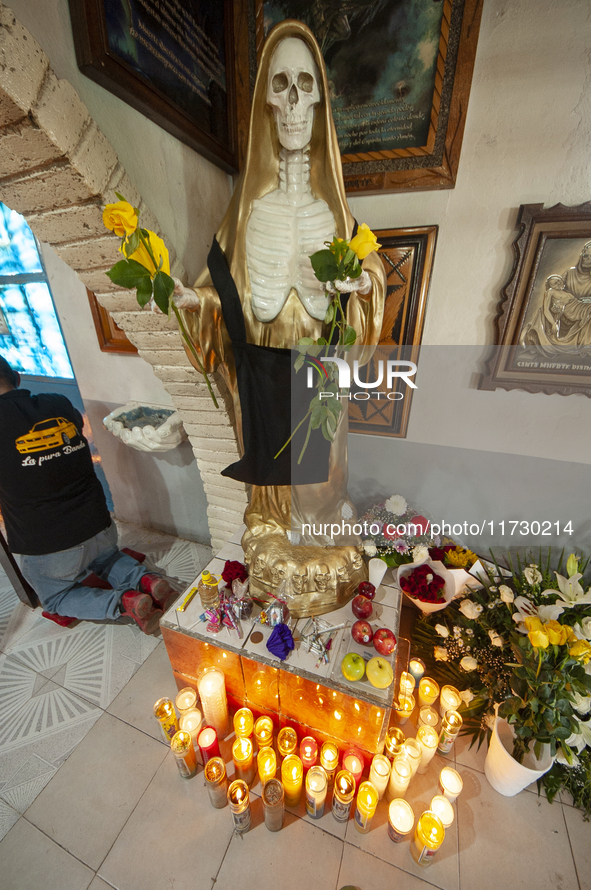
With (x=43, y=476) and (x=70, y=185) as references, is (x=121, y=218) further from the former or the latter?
(x=43, y=476)

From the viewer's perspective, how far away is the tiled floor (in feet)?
3.54

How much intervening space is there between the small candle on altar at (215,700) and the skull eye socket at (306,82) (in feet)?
6.66

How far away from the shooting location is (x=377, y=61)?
1385mm

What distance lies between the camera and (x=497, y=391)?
1657 mm

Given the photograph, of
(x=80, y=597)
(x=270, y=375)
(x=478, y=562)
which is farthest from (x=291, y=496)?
(x=80, y=597)

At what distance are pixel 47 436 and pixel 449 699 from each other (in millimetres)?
2133

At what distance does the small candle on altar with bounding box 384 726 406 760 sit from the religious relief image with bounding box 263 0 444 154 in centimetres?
230

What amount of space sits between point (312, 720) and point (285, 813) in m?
0.29

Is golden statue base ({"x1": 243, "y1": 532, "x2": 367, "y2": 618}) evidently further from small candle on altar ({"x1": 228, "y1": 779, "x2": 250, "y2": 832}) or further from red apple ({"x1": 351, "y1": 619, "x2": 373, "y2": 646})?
small candle on altar ({"x1": 228, "y1": 779, "x2": 250, "y2": 832})

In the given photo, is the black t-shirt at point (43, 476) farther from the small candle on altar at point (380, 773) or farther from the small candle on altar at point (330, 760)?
the small candle on altar at point (380, 773)

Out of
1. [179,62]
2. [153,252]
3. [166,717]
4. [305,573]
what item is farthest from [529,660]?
[179,62]

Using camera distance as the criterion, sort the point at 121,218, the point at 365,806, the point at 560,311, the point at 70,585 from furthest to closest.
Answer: the point at 70,585 → the point at 560,311 → the point at 365,806 → the point at 121,218

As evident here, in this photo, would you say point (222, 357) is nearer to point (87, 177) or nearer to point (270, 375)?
point (270, 375)

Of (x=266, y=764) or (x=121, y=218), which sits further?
(x=266, y=764)
